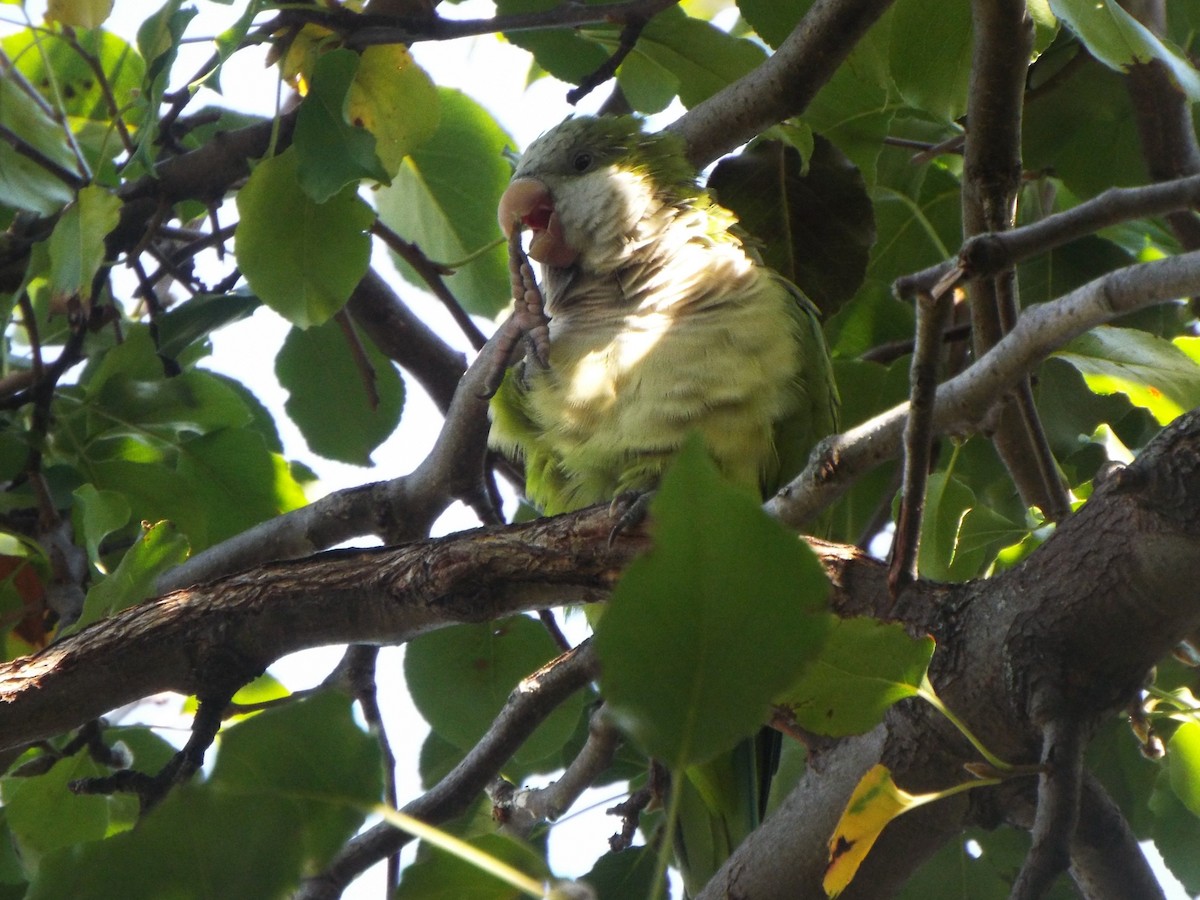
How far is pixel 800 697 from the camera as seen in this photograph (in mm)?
935

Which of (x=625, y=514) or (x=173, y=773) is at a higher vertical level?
(x=625, y=514)

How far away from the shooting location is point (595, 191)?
231 centimetres

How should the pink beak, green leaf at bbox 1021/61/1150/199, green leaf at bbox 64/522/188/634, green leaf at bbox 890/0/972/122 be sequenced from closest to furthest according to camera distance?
green leaf at bbox 64/522/188/634, green leaf at bbox 890/0/972/122, green leaf at bbox 1021/61/1150/199, the pink beak

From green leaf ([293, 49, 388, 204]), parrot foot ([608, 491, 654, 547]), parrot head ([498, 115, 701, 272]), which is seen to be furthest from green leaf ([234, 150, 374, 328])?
parrot foot ([608, 491, 654, 547])

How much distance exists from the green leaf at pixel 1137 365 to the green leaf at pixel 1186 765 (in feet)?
1.21

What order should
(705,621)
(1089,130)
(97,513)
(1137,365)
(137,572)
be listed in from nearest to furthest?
(705,621) → (1137,365) → (137,572) → (97,513) → (1089,130)

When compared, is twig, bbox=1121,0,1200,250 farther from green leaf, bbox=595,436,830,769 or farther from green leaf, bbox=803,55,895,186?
green leaf, bbox=595,436,830,769

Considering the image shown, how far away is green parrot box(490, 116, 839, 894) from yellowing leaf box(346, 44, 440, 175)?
0.37 m

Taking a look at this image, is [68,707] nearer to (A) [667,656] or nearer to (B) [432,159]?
(A) [667,656]

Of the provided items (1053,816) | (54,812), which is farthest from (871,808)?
(54,812)

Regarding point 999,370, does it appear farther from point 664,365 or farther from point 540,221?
point 540,221

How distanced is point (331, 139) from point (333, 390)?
787 mm

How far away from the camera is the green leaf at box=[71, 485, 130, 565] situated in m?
1.62

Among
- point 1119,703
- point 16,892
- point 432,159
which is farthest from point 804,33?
point 16,892
